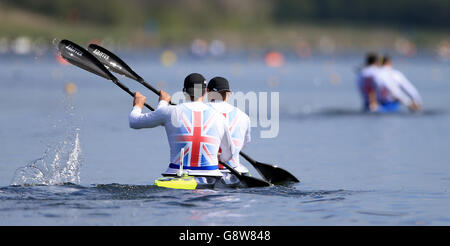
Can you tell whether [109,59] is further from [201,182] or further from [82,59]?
[201,182]

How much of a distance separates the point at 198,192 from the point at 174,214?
135 cm

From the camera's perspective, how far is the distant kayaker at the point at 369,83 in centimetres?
3195

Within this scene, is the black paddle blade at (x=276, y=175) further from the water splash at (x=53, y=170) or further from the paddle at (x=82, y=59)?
the water splash at (x=53, y=170)

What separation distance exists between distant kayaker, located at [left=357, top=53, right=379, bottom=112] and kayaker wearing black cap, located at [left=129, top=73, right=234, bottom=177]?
17.3 meters

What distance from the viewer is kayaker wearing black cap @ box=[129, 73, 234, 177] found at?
1493 centimetres

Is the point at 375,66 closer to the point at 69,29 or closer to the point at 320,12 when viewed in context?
the point at 69,29

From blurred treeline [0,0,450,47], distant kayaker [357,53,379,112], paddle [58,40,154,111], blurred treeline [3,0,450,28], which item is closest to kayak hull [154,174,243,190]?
paddle [58,40,154,111]

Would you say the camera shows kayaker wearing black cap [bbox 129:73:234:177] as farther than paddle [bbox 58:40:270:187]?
No

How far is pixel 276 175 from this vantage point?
17.7 metres

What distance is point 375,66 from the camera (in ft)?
106

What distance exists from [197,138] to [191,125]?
237 mm

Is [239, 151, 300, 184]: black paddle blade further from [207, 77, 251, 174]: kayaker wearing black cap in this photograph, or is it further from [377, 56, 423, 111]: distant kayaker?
[377, 56, 423, 111]: distant kayaker

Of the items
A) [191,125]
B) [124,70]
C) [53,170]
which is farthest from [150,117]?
[53,170]

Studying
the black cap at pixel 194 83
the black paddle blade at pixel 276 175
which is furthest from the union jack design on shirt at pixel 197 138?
the black paddle blade at pixel 276 175
